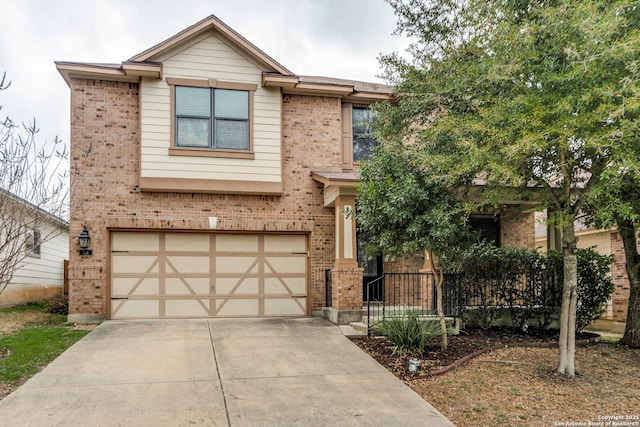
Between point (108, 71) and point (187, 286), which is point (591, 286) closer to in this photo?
point (187, 286)

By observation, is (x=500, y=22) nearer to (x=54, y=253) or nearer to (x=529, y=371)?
(x=529, y=371)

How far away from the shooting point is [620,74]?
556cm

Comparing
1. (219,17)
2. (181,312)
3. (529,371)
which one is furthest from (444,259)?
(219,17)

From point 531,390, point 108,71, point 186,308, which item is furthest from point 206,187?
point 531,390

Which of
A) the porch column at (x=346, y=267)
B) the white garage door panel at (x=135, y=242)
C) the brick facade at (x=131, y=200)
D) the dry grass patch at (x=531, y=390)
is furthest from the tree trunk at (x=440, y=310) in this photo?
the white garage door panel at (x=135, y=242)

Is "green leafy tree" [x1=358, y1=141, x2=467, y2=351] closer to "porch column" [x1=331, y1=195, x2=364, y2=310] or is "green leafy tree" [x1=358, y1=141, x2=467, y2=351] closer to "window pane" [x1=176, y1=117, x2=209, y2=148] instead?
"porch column" [x1=331, y1=195, x2=364, y2=310]

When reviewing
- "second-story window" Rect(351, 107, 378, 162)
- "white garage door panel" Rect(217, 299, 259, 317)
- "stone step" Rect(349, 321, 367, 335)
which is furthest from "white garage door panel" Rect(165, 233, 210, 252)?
"second-story window" Rect(351, 107, 378, 162)

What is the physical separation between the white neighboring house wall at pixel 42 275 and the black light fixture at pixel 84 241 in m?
1.88

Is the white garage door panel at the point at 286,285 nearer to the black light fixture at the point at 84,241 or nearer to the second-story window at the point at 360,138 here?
the second-story window at the point at 360,138

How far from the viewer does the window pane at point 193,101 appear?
10.9 m

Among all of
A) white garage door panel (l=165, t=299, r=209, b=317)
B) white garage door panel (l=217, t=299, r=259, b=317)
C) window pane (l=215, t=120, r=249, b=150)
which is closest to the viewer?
white garage door panel (l=165, t=299, r=209, b=317)

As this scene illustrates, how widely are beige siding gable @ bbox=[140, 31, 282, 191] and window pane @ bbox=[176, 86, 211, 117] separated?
0.26 meters

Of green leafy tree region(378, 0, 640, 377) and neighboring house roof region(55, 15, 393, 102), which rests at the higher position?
neighboring house roof region(55, 15, 393, 102)

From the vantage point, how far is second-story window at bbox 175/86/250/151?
1094 centimetres
